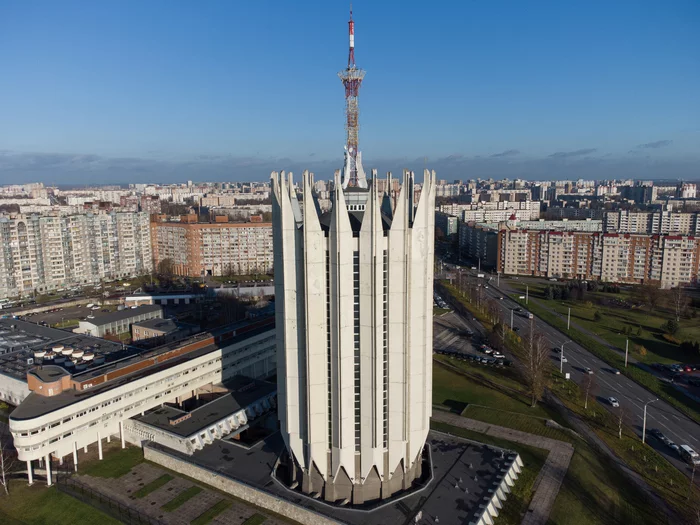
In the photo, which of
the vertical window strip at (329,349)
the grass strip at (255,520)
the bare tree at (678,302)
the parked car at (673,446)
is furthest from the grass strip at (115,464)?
the bare tree at (678,302)

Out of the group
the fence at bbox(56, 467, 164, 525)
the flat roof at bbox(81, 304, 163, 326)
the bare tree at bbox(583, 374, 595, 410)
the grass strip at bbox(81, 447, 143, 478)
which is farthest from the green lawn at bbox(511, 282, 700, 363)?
the flat roof at bbox(81, 304, 163, 326)

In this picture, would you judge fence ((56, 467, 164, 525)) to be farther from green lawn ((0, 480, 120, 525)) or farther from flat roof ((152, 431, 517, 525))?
flat roof ((152, 431, 517, 525))

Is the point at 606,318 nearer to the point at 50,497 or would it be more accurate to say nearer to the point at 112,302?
the point at 50,497

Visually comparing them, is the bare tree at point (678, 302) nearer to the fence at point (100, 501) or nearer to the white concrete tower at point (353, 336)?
the white concrete tower at point (353, 336)

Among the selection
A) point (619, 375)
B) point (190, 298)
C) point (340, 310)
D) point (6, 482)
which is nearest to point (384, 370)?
point (340, 310)

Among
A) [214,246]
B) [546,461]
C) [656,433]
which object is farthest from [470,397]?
[214,246]

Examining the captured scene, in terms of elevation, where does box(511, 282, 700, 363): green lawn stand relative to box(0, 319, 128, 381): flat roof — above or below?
below
